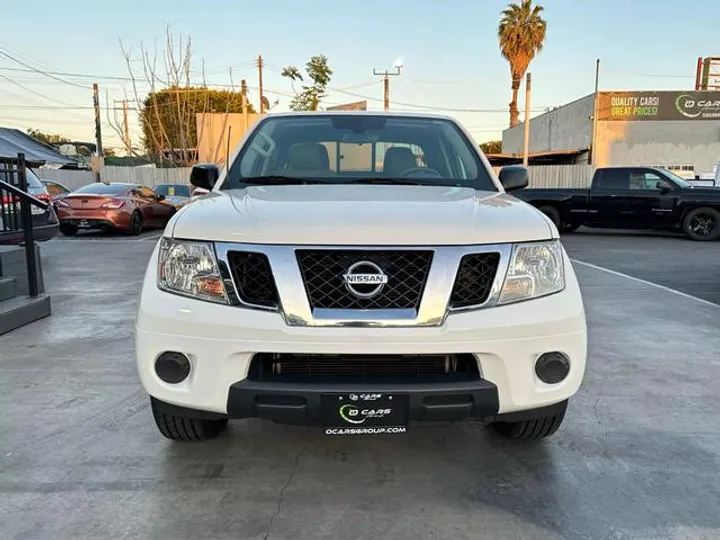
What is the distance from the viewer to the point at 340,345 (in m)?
2.10

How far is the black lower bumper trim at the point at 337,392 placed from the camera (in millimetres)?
2104

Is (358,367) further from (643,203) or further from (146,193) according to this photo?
(146,193)

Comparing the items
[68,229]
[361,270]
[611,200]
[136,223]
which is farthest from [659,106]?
[361,270]

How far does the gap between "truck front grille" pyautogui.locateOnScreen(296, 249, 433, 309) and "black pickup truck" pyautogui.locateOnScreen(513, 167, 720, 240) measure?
1125 cm

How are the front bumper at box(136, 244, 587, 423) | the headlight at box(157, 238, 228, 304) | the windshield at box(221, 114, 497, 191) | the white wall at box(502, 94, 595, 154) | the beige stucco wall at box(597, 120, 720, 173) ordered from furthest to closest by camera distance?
1. the white wall at box(502, 94, 595, 154)
2. the beige stucco wall at box(597, 120, 720, 173)
3. the windshield at box(221, 114, 497, 191)
4. the headlight at box(157, 238, 228, 304)
5. the front bumper at box(136, 244, 587, 423)

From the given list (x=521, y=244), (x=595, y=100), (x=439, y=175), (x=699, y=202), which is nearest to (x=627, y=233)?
(x=699, y=202)

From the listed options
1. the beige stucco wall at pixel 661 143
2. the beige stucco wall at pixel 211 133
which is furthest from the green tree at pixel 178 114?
the beige stucco wall at pixel 661 143

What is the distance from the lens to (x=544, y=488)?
2.49 meters

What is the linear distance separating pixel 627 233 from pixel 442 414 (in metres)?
15.0

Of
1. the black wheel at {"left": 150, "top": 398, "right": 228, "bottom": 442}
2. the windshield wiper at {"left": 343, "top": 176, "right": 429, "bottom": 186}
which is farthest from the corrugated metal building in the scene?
the black wheel at {"left": 150, "top": 398, "right": 228, "bottom": 442}

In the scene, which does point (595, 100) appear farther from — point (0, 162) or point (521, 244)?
point (521, 244)

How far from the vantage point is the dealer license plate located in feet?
6.93

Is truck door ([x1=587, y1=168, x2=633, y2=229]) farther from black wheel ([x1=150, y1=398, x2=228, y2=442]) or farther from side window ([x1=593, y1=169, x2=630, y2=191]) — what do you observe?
black wheel ([x1=150, y1=398, x2=228, y2=442])

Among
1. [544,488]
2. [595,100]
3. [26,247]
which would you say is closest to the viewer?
[544,488]
